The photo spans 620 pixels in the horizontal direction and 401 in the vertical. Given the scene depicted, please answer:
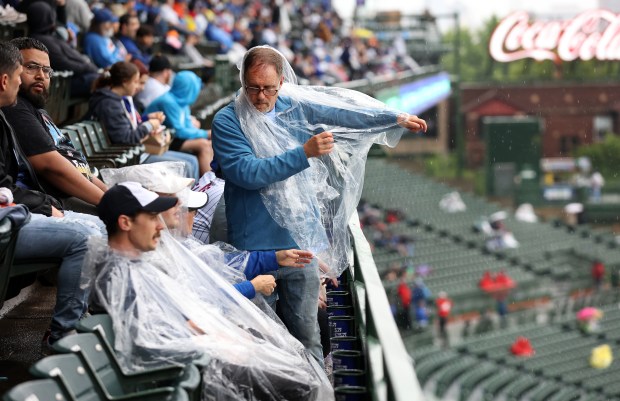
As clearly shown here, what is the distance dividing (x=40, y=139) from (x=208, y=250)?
101 centimetres

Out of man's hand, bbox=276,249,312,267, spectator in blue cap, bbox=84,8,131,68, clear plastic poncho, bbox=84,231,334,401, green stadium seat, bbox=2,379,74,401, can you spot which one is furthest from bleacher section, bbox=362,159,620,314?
green stadium seat, bbox=2,379,74,401

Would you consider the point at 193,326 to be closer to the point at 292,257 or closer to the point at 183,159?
the point at 292,257

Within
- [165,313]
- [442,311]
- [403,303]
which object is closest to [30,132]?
[165,313]

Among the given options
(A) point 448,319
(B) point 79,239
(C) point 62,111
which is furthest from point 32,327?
(A) point 448,319

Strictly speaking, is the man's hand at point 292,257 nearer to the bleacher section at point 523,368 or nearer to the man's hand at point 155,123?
the man's hand at point 155,123

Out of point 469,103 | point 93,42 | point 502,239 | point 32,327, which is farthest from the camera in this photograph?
point 469,103

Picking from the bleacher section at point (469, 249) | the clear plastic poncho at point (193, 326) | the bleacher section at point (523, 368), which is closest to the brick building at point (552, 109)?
Result: the bleacher section at point (469, 249)

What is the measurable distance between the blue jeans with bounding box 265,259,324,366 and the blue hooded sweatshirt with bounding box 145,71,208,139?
4349mm

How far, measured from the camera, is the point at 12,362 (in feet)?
14.6

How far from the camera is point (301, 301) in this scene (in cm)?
431

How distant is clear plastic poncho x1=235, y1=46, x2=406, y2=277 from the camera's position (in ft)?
14.3

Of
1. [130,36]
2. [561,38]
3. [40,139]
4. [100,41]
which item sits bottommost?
[40,139]

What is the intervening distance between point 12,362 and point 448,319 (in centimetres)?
2608

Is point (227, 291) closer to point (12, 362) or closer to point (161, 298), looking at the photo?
point (161, 298)
